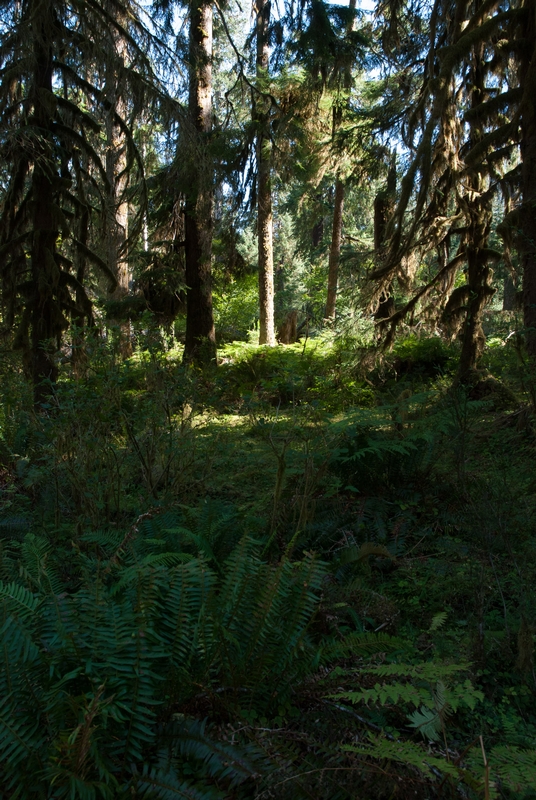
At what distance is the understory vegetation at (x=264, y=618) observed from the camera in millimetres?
1731

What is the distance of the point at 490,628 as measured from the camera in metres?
2.93

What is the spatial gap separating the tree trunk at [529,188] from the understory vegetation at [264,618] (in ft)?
2.86

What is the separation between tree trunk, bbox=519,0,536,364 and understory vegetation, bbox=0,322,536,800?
870 mm

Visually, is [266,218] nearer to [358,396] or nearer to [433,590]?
[358,396]

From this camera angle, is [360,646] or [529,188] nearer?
[360,646]

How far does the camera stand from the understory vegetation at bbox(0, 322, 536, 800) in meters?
1.73

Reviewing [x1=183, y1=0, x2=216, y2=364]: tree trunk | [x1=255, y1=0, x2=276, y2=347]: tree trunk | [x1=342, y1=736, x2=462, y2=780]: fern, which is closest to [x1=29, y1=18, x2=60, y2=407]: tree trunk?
[x1=183, y1=0, x2=216, y2=364]: tree trunk

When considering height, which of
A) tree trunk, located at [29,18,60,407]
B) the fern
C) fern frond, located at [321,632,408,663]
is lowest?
fern frond, located at [321,632,408,663]

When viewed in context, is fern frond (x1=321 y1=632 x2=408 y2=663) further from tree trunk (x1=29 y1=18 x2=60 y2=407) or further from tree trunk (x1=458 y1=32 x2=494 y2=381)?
tree trunk (x1=458 y1=32 x2=494 y2=381)

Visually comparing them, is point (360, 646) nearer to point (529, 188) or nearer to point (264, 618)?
point (264, 618)

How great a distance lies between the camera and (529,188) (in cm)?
590

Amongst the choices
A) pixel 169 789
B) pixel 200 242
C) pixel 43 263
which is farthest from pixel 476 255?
pixel 169 789

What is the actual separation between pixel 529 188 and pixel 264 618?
551 centimetres

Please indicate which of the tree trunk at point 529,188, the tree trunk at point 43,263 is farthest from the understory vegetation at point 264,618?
the tree trunk at point 43,263
